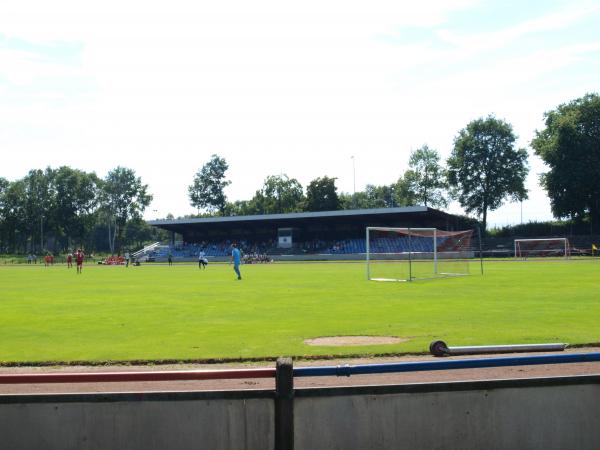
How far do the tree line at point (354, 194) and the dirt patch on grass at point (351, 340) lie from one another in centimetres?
8076

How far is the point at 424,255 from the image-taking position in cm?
4750

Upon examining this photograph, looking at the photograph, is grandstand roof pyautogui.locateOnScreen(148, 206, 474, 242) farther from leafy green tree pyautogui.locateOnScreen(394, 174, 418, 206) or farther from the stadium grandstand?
leafy green tree pyautogui.locateOnScreen(394, 174, 418, 206)

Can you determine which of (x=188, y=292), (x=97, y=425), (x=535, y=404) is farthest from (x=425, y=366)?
(x=188, y=292)

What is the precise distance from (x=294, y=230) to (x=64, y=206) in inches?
2747

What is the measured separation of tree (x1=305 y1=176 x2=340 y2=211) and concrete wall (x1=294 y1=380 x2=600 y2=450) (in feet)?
376

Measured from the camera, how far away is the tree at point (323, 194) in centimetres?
12156

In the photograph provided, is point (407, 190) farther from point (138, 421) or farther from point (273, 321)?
point (138, 421)

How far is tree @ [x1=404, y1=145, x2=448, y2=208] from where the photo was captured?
116500 mm

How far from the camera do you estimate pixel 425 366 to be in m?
6.21

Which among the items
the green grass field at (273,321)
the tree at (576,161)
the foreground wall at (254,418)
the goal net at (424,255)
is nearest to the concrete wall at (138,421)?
the foreground wall at (254,418)

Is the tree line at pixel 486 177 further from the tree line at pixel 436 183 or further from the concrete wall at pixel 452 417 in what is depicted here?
the concrete wall at pixel 452 417

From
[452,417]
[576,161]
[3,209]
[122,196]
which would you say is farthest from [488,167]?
[3,209]

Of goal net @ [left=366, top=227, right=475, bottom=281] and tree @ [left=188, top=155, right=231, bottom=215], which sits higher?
tree @ [left=188, top=155, right=231, bottom=215]

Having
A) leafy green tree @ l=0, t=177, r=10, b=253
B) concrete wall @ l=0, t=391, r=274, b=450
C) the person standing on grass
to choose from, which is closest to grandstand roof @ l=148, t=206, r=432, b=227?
the person standing on grass
